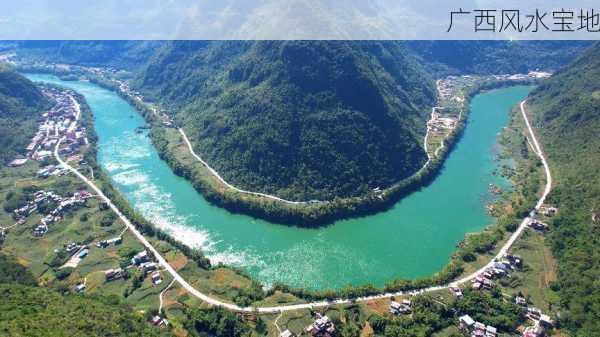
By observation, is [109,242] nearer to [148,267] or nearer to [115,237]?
[115,237]

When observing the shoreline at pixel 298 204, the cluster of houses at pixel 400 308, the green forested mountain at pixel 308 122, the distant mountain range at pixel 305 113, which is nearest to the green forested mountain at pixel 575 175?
the cluster of houses at pixel 400 308

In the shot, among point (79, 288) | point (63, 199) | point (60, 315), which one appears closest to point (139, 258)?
point (79, 288)

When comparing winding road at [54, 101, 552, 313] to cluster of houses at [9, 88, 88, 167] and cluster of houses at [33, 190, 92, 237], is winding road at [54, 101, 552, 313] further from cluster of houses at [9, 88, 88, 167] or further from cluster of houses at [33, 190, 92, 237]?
cluster of houses at [9, 88, 88, 167]

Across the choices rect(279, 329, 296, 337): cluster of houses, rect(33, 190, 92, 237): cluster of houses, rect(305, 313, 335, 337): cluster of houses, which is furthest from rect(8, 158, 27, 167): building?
rect(305, 313, 335, 337): cluster of houses

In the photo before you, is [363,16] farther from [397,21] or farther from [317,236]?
[317,236]

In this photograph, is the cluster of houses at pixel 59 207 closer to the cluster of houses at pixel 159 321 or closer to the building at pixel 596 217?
the cluster of houses at pixel 159 321
